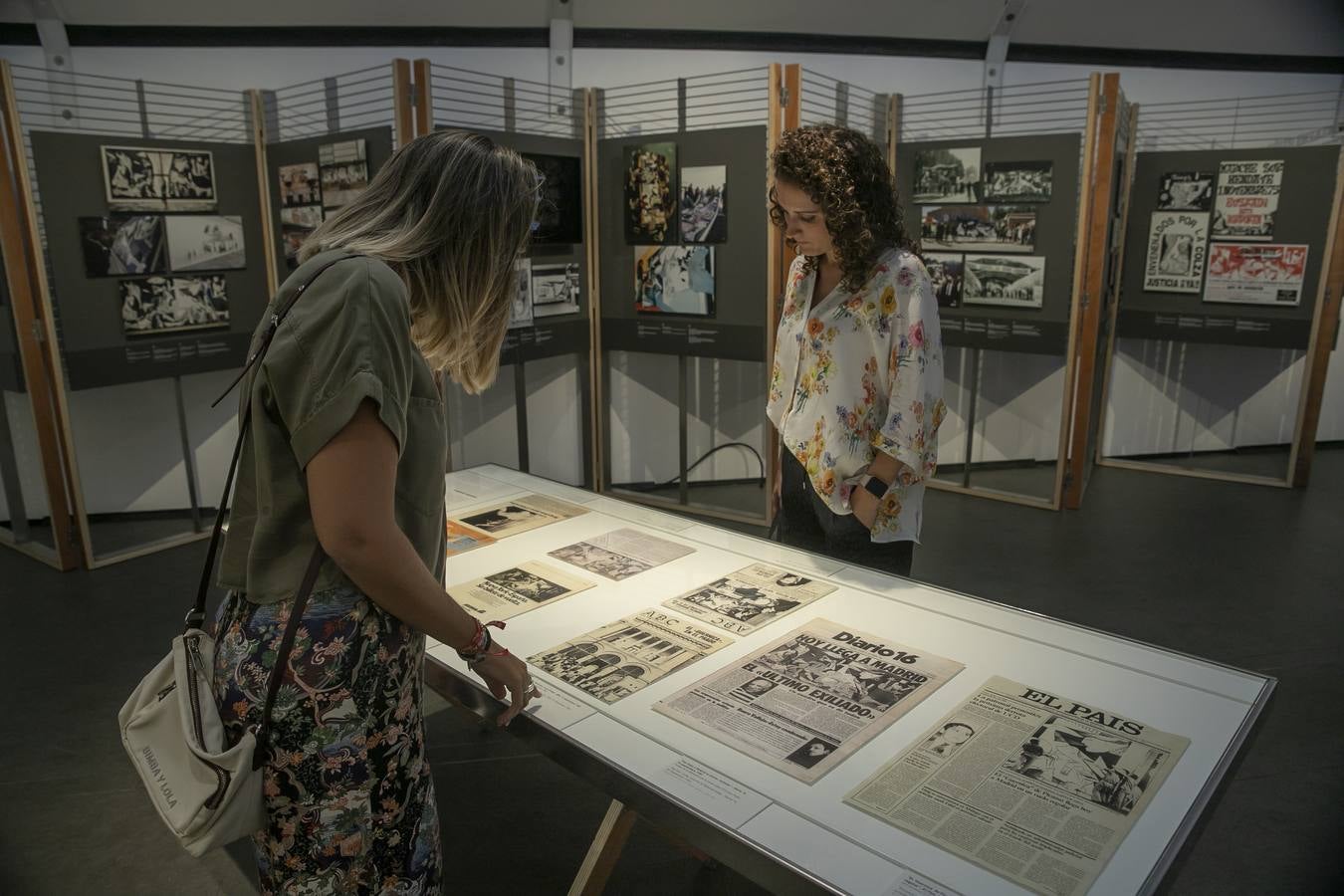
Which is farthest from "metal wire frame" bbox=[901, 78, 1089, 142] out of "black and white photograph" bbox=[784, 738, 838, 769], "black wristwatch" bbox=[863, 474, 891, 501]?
"black and white photograph" bbox=[784, 738, 838, 769]

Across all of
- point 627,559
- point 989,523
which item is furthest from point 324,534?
point 989,523

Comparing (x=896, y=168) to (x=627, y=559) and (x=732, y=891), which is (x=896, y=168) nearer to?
(x=627, y=559)

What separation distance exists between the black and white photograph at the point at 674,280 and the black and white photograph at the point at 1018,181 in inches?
70.3

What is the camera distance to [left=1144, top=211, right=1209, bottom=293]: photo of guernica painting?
567cm

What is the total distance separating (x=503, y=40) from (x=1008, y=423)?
403cm

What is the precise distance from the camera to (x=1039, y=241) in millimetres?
5082

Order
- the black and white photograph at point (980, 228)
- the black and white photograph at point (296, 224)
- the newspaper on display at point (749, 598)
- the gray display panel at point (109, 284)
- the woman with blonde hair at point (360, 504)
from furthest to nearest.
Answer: the black and white photograph at point (980, 228)
the black and white photograph at point (296, 224)
the gray display panel at point (109, 284)
the newspaper on display at point (749, 598)
the woman with blonde hair at point (360, 504)

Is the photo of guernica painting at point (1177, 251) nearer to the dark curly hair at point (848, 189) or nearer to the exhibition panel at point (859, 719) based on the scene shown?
the dark curly hair at point (848, 189)

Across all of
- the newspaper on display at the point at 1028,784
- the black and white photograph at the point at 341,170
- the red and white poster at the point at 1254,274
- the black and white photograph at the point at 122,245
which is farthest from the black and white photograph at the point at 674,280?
the newspaper on display at the point at 1028,784

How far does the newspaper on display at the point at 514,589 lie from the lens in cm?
194

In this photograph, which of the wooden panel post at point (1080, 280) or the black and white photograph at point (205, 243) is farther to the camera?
the wooden panel post at point (1080, 280)

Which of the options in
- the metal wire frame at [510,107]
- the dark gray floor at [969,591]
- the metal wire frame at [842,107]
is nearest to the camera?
the dark gray floor at [969,591]

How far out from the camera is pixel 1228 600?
396cm

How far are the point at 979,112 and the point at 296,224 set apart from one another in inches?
171
